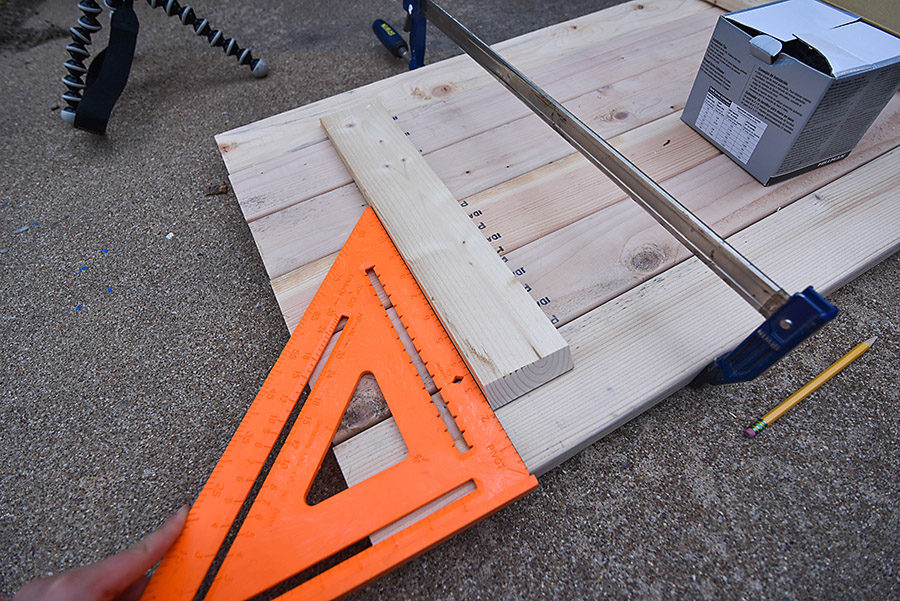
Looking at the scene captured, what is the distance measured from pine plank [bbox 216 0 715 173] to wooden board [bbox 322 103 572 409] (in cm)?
13

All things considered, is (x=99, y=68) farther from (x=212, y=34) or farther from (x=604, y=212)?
(x=604, y=212)

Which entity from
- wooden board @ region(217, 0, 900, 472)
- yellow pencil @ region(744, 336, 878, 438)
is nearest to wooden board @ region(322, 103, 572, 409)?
wooden board @ region(217, 0, 900, 472)

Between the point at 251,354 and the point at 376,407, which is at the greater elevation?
the point at 376,407

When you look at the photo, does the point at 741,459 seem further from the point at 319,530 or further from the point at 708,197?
the point at 319,530

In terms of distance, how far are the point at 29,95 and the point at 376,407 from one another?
1.99 m

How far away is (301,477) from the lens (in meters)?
0.85

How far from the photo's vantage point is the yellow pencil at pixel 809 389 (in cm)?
101

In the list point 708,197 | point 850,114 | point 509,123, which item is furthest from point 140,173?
point 850,114

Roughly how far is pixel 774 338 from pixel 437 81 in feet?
3.75

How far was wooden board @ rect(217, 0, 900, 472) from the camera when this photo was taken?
3.26ft

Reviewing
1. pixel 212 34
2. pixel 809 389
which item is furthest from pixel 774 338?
pixel 212 34

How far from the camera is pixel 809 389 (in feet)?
3.43

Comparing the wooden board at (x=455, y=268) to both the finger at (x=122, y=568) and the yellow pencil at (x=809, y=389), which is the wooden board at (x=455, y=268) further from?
the finger at (x=122, y=568)

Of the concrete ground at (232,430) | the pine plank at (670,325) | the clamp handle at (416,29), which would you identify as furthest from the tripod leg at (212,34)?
the pine plank at (670,325)
